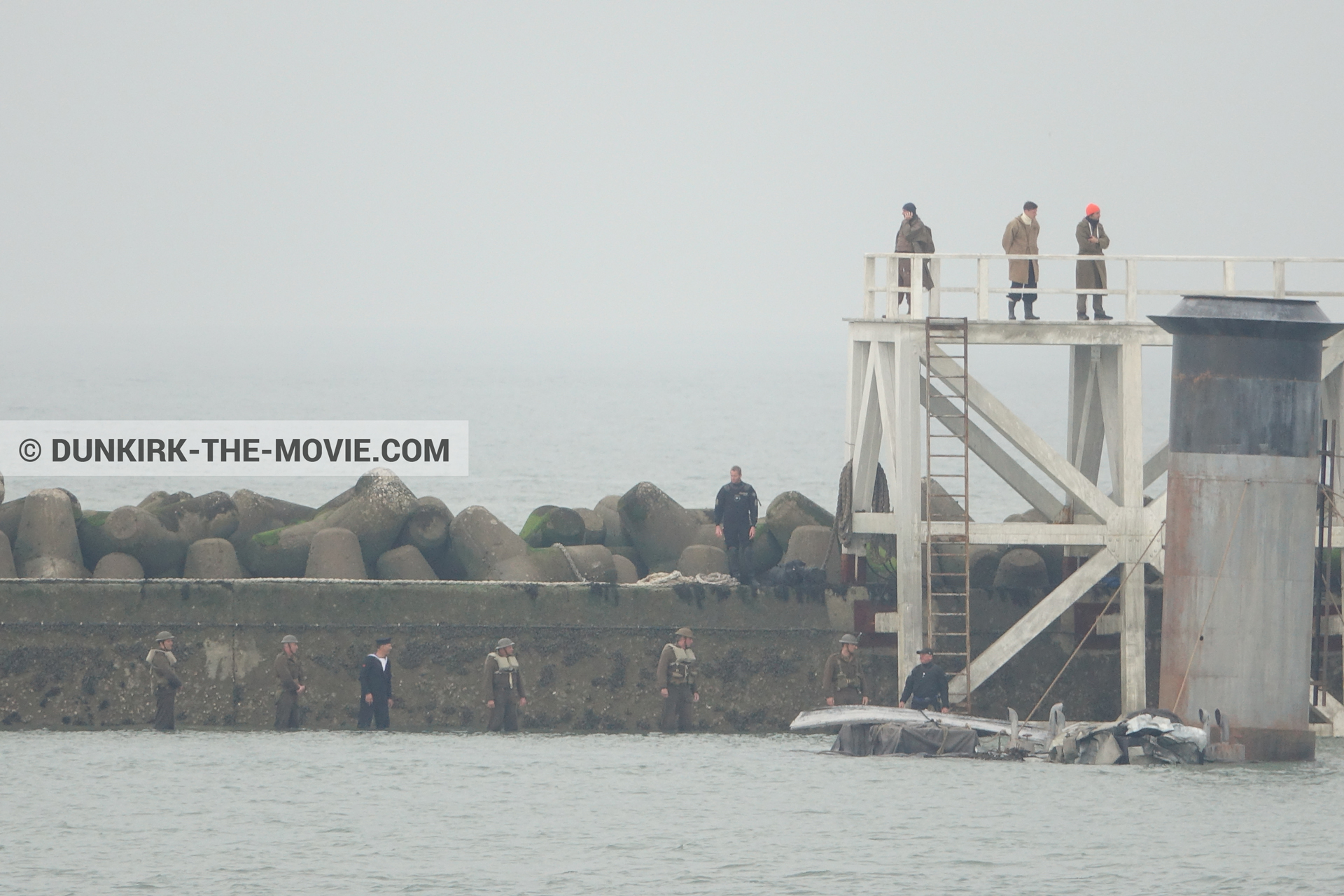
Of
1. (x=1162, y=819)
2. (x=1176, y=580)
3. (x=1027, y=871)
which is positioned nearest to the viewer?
(x=1027, y=871)

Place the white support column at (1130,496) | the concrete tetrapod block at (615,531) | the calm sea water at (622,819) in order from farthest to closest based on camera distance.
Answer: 1. the concrete tetrapod block at (615,531)
2. the white support column at (1130,496)
3. the calm sea water at (622,819)

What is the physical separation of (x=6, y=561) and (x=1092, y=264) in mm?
13766

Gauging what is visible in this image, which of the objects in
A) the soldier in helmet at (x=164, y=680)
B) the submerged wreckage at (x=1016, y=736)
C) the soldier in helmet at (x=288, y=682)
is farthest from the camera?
the soldier in helmet at (x=288, y=682)

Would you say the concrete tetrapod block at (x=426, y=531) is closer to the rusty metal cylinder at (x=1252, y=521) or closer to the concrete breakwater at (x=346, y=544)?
the concrete breakwater at (x=346, y=544)

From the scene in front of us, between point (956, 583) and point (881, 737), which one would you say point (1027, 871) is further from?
point (956, 583)

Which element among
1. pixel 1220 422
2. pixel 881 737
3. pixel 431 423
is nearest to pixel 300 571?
pixel 881 737

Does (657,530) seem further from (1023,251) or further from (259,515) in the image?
(1023,251)

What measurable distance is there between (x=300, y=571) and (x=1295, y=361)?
12255mm

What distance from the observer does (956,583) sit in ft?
85.8

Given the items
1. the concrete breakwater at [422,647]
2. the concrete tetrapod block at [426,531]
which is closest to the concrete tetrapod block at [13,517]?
the concrete breakwater at [422,647]

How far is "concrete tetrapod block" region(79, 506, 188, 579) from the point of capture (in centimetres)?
2691

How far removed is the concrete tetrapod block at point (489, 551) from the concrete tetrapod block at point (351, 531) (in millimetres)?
778

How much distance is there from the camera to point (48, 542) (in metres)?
26.7

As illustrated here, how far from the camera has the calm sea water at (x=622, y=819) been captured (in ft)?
65.6
